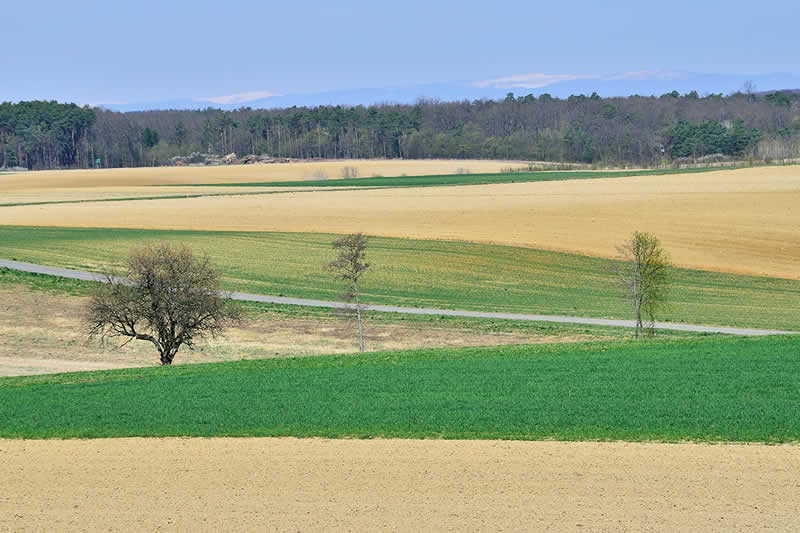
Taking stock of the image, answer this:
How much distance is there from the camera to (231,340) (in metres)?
36.9

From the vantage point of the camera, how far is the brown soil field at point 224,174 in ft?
436

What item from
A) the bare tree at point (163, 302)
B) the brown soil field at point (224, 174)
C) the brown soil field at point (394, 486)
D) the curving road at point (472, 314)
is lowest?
the curving road at point (472, 314)

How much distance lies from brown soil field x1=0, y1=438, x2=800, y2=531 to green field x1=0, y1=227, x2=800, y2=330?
2320cm

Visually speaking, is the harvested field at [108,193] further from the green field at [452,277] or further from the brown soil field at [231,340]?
the brown soil field at [231,340]

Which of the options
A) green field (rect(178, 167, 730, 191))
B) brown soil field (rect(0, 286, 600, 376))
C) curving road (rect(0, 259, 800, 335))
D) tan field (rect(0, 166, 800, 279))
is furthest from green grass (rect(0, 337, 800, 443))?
green field (rect(178, 167, 730, 191))

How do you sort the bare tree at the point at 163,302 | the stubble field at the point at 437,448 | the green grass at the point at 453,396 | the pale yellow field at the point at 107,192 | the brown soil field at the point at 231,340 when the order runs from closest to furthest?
the stubble field at the point at 437,448 < the green grass at the point at 453,396 < the bare tree at the point at 163,302 < the brown soil field at the point at 231,340 < the pale yellow field at the point at 107,192

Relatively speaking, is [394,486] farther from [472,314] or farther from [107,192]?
[107,192]

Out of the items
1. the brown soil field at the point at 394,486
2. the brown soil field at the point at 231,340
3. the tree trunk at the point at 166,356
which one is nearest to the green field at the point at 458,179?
the brown soil field at the point at 231,340

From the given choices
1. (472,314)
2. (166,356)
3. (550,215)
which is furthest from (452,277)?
(550,215)

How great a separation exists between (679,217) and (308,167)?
9658 cm

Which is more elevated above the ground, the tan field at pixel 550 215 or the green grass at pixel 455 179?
the green grass at pixel 455 179

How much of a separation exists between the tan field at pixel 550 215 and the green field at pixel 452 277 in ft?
11.9

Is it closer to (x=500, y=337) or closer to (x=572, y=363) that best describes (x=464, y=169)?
(x=500, y=337)

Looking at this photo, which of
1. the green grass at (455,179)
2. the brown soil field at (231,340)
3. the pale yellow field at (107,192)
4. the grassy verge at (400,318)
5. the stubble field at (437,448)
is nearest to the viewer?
the stubble field at (437,448)
